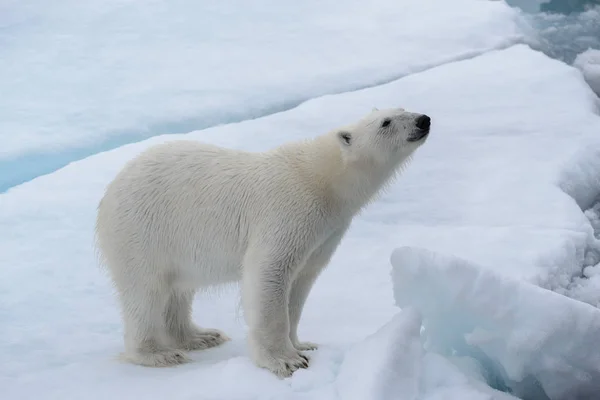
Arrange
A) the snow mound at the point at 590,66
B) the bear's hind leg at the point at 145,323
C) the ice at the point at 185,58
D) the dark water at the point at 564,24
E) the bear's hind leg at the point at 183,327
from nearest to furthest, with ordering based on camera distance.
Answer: the bear's hind leg at the point at 145,323, the bear's hind leg at the point at 183,327, the ice at the point at 185,58, the snow mound at the point at 590,66, the dark water at the point at 564,24

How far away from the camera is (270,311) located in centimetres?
284

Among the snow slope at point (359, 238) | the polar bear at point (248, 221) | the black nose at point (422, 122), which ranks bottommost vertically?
the snow slope at point (359, 238)

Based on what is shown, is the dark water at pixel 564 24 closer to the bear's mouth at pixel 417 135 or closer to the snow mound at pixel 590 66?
the snow mound at pixel 590 66

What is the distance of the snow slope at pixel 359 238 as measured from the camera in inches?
107

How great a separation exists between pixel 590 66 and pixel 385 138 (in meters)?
5.63

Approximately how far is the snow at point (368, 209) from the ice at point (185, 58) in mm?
25

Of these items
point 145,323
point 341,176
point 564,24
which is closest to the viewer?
point 341,176

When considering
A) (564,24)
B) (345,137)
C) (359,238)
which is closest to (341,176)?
(345,137)

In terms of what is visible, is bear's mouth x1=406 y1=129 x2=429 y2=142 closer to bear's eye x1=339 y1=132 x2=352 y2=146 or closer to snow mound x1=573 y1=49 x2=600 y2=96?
bear's eye x1=339 y1=132 x2=352 y2=146

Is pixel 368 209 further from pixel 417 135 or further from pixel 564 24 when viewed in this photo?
pixel 564 24

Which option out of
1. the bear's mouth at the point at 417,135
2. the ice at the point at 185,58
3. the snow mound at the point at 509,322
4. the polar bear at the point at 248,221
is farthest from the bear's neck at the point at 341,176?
the ice at the point at 185,58

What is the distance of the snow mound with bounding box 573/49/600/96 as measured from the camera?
7492 mm

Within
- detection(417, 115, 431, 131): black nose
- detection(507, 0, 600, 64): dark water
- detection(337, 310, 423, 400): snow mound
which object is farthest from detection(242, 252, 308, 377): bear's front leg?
detection(507, 0, 600, 64): dark water

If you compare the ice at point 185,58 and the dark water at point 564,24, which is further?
the dark water at point 564,24
